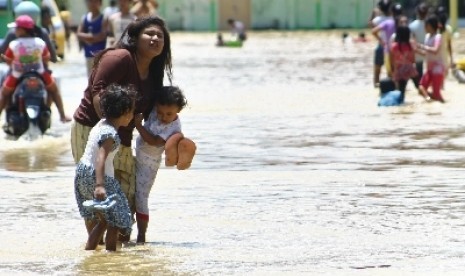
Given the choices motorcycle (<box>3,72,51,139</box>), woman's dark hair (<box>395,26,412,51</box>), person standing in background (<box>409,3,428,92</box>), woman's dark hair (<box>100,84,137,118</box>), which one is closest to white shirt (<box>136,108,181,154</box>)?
woman's dark hair (<box>100,84,137,118</box>)

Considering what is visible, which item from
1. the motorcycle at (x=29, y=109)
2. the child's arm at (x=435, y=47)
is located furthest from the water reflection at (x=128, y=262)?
the child's arm at (x=435, y=47)

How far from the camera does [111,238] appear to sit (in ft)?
30.0

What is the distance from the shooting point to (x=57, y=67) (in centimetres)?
3275

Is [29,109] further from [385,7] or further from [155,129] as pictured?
[385,7]

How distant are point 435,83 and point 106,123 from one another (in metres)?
12.9

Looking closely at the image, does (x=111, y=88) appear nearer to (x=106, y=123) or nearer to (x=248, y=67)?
(x=106, y=123)

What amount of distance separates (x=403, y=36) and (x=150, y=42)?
12.6m

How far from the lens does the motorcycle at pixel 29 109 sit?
55.0 feet

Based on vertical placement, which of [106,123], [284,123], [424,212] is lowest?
[284,123]

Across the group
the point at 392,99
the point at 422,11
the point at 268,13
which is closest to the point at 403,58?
the point at 392,99

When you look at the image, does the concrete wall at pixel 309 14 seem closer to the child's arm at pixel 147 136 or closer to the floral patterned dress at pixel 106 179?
the child's arm at pixel 147 136

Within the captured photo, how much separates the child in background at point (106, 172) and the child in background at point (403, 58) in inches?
499

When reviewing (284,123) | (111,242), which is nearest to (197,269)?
(111,242)

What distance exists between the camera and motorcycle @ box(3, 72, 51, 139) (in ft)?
55.0
